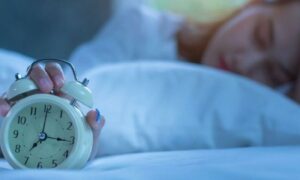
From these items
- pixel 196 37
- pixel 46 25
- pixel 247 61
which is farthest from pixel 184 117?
pixel 46 25

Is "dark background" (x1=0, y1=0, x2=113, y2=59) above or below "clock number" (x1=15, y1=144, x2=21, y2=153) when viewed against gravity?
above

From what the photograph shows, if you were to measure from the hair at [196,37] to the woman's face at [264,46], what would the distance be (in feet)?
0.47

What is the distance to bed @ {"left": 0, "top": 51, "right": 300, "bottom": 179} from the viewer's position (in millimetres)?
771

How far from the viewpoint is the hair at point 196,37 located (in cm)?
148

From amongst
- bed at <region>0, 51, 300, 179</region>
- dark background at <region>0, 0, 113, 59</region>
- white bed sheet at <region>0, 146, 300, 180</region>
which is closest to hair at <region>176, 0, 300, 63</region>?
dark background at <region>0, 0, 113, 59</region>

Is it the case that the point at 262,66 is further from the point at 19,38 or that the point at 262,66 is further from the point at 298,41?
the point at 19,38

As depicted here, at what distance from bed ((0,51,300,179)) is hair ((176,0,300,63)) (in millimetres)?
451

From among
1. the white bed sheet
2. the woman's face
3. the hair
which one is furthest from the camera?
the hair

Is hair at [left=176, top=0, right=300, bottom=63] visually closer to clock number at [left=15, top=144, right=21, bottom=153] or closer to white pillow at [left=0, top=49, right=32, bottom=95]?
white pillow at [left=0, top=49, right=32, bottom=95]

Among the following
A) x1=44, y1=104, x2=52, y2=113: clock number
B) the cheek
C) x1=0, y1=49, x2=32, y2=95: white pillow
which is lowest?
x1=44, y1=104, x2=52, y2=113: clock number

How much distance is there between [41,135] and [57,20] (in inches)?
39.9

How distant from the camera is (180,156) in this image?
2.40 feet

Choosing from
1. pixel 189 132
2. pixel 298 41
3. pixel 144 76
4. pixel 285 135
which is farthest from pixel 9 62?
pixel 298 41

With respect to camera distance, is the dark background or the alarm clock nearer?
the alarm clock
